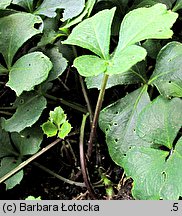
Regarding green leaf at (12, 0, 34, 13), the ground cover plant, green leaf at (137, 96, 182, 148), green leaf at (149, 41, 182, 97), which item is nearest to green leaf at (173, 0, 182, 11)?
the ground cover plant

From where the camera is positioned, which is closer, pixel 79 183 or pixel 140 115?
pixel 140 115

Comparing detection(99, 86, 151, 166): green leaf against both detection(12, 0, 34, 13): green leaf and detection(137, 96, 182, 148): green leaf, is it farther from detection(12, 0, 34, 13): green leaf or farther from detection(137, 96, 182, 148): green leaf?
detection(12, 0, 34, 13): green leaf

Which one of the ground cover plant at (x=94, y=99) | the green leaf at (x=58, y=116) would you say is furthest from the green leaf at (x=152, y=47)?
the green leaf at (x=58, y=116)

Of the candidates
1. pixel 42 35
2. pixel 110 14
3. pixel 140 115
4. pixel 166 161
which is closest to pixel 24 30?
pixel 42 35

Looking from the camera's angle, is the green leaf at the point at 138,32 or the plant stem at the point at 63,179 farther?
the plant stem at the point at 63,179

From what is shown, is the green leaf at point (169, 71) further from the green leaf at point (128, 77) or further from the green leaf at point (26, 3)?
the green leaf at point (26, 3)

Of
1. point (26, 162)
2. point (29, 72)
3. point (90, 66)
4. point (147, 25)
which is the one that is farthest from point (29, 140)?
point (147, 25)

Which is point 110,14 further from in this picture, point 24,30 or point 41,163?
point 41,163
